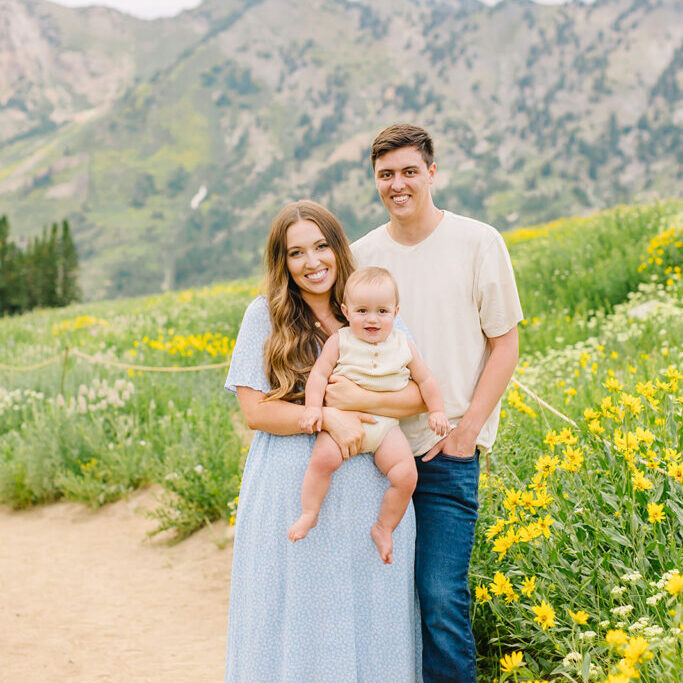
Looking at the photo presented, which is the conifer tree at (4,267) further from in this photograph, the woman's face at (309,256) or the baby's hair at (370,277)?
the baby's hair at (370,277)

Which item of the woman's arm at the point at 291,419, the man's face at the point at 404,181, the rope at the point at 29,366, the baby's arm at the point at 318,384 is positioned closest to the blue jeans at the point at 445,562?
the woman's arm at the point at 291,419

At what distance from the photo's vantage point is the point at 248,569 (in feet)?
9.08

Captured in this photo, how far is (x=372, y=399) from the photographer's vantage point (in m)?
2.68

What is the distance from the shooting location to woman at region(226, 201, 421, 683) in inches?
105

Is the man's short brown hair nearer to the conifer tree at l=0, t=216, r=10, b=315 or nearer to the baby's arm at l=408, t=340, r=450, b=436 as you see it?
the baby's arm at l=408, t=340, r=450, b=436

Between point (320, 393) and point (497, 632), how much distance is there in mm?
1323

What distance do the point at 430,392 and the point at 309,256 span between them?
676 mm

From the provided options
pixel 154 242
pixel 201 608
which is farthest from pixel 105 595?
pixel 154 242

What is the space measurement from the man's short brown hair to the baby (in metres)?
0.49

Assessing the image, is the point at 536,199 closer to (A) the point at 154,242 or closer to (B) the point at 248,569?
(A) the point at 154,242

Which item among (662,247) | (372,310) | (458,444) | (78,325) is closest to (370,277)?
(372,310)

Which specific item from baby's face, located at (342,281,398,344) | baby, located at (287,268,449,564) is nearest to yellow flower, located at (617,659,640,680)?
baby, located at (287,268,449,564)

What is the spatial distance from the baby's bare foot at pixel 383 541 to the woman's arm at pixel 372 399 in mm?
401

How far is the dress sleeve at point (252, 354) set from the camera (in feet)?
9.33
